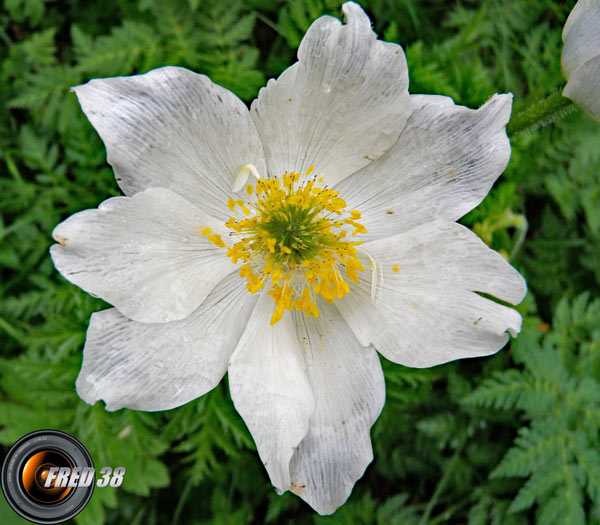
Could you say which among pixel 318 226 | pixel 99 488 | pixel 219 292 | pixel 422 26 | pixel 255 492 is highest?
pixel 422 26

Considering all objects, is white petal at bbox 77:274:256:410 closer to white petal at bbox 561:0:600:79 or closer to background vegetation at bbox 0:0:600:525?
background vegetation at bbox 0:0:600:525

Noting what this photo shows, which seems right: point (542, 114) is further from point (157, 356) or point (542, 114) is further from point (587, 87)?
point (157, 356)

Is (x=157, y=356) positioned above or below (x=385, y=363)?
above

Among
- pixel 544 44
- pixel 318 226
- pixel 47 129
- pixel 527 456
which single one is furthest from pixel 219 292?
pixel 544 44

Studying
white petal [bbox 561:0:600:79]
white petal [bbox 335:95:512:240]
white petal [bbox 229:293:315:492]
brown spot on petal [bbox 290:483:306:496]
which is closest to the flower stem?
white petal [bbox 561:0:600:79]

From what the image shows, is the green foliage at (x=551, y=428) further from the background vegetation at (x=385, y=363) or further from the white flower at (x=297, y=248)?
the white flower at (x=297, y=248)

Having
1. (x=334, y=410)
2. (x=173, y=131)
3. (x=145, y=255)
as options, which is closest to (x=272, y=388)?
(x=334, y=410)

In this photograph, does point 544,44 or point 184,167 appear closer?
point 184,167

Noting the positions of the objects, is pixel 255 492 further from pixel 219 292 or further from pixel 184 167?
pixel 184 167
